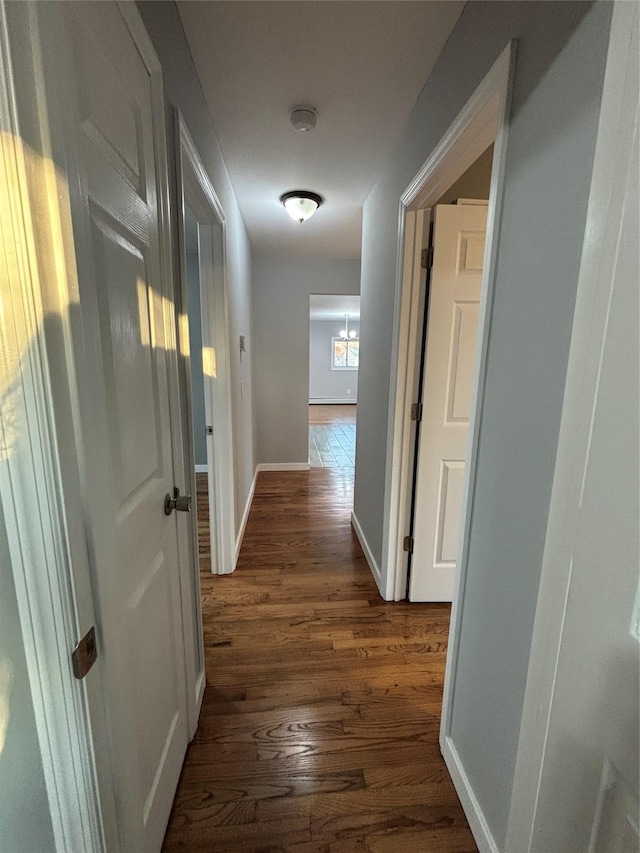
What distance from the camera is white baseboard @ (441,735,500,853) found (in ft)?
3.50

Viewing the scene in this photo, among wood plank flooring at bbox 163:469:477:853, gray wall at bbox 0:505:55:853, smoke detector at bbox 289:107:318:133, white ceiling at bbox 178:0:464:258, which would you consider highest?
white ceiling at bbox 178:0:464:258

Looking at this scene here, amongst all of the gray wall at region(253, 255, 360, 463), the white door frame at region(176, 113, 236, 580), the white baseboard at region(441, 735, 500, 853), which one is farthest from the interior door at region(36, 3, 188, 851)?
the gray wall at region(253, 255, 360, 463)

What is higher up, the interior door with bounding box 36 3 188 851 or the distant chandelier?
the distant chandelier

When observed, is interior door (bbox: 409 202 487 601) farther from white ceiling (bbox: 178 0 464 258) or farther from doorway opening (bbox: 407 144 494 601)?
white ceiling (bbox: 178 0 464 258)

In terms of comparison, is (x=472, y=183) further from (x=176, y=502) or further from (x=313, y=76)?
(x=176, y=502)

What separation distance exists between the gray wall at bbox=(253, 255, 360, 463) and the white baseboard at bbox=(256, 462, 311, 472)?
4 cm

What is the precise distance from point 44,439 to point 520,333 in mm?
988

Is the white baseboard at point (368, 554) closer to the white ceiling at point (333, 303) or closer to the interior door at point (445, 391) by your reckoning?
the interior door at point (445, 391)

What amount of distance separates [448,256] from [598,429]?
1531mm

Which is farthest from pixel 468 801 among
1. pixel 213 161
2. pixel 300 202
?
pixel 300 202

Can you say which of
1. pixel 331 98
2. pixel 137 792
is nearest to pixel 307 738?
pixel 137 792

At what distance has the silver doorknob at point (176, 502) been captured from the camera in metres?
1.11

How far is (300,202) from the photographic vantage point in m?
2.46

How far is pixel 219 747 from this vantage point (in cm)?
139
